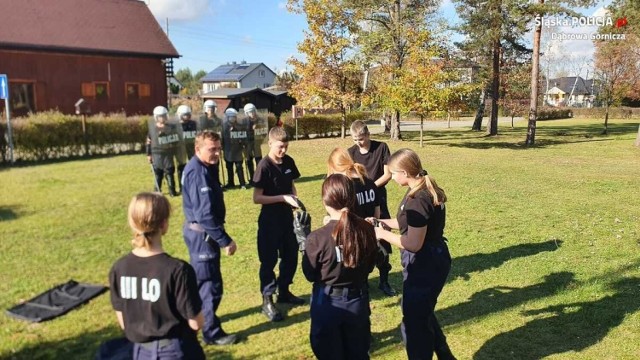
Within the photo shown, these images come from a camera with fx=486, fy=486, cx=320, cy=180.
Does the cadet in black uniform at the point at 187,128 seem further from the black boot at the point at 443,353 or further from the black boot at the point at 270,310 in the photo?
the black boot at the point at 443,353

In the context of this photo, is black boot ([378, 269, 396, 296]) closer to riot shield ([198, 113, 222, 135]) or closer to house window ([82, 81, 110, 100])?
riot shield ([198, 113, 222, 135])

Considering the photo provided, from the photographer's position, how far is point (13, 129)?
52.4 ft

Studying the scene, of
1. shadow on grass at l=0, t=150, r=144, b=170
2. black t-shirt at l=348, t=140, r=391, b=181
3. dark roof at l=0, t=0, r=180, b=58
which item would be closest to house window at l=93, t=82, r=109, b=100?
dark roof at l=0, t=0, r=180, b=58

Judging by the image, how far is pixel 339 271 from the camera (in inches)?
119

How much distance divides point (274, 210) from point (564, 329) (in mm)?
3117

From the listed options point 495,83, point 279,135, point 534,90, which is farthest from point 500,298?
point 495,83

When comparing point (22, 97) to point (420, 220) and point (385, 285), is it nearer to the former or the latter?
point (385, 285)

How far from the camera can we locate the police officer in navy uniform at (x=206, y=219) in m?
3.99

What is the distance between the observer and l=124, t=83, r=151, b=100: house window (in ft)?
104

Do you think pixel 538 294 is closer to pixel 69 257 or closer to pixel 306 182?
pixel 69 257

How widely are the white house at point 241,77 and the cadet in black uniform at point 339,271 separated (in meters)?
72.8

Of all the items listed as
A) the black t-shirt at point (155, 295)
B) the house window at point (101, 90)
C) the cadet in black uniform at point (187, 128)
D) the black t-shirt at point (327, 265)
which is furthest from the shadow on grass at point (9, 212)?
the house window at point (101, 90)

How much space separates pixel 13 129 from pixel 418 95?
1638 centimetres

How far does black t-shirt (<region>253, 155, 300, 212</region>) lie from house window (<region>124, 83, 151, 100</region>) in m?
29.8
